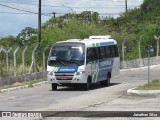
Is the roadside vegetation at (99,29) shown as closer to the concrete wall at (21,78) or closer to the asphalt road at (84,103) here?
the concrete wall at (21,78)

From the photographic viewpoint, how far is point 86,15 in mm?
77938

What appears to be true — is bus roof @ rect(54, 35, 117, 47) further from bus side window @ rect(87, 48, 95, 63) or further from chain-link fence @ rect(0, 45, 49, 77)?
chain-link fence @ rect(0, 45, 49, 77)

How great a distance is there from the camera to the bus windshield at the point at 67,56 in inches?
1087

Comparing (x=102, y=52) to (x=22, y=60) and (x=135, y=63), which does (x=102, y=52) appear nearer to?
(x=22, y=60)

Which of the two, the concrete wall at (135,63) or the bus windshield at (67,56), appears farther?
the concrete wall at (135,63)

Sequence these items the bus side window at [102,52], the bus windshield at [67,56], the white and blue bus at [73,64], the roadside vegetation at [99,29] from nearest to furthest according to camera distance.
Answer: the white and blue bus at [73,64] < the bus windshield at [67,56] < the bus side window at [102,52] < the roadside vegetation at [99,29]

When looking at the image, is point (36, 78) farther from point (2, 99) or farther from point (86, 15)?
point (86, 15)

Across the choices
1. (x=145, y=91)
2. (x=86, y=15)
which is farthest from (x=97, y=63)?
(x=86, y=15)

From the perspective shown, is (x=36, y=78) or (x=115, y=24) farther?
(x=115, y=24)

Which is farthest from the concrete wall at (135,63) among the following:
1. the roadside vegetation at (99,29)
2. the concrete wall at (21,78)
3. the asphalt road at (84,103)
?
the asphalt road at (84,103)

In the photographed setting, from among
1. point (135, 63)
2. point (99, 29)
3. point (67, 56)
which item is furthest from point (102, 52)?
point (99, 29)

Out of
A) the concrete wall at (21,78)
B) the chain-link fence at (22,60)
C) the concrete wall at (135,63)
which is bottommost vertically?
the concrete wall at (135,63)

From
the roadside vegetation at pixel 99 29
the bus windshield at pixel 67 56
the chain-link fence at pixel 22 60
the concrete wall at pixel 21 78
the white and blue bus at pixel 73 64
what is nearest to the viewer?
the white and blue bus at pixel 73 64

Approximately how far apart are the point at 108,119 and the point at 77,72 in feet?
42.6
